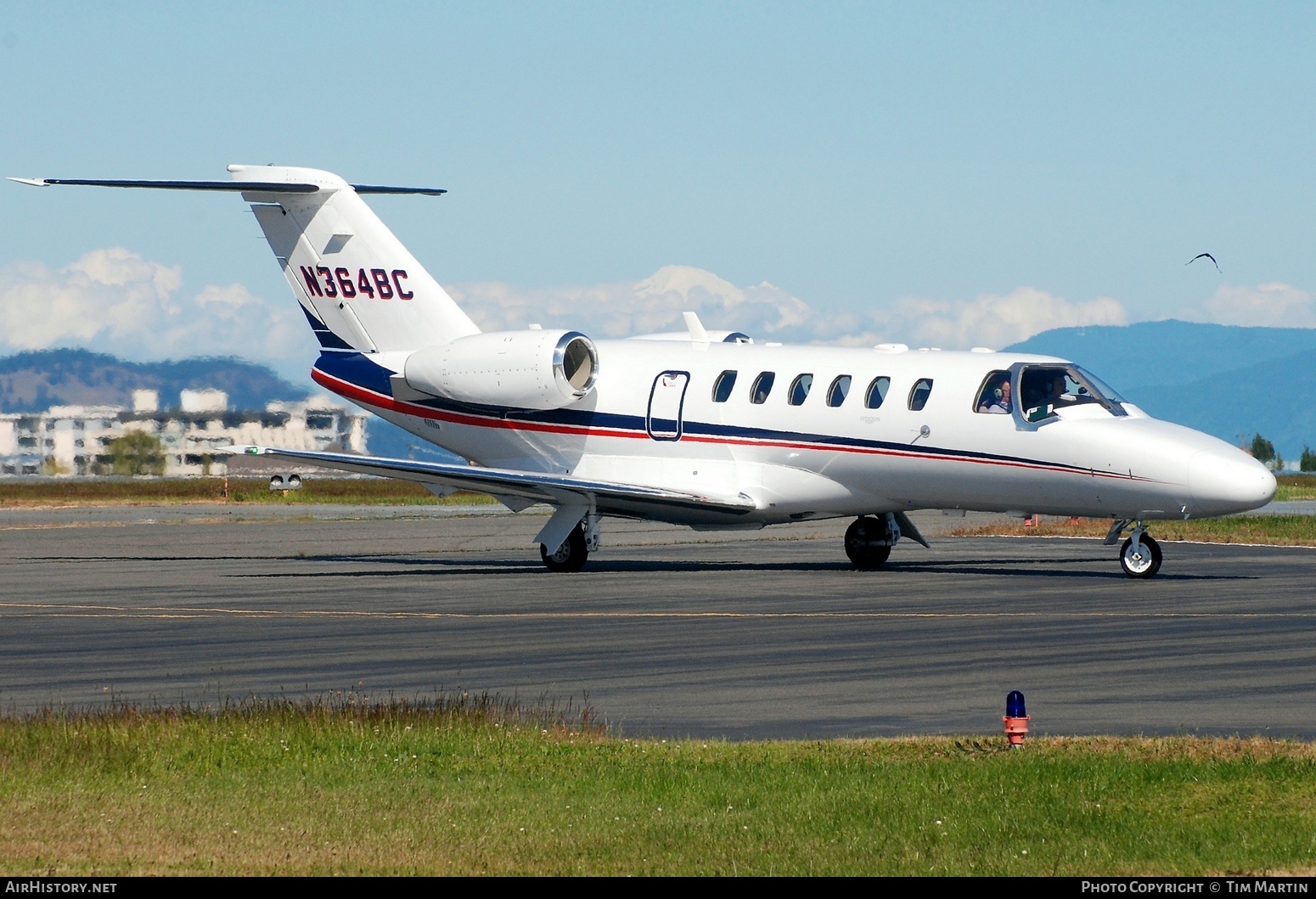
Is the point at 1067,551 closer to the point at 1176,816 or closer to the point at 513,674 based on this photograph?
the point at 513,674

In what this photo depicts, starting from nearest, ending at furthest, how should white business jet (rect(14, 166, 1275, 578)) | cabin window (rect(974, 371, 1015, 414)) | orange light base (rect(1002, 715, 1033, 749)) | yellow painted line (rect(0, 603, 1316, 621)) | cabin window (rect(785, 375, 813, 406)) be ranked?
orange light base (rect(1002, 715, 1033, 749)) → yellow painted line (rect(0, 603, 1316, 621)) → white business jet (rect(14, 166, 1275, 578)) → cabin window (rect(974, 371, 1015, 414)) → cabin window (rect(785, 375, 813, 406))

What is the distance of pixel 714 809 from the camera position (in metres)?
10.1

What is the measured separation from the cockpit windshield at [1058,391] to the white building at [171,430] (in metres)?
26.9

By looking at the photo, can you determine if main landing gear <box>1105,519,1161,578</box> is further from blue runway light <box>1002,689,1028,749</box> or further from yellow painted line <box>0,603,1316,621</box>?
blue runway light <box>1002,689,1028,749</box>

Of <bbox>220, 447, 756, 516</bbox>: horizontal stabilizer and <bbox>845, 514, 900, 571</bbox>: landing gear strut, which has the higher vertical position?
<bbox>220, 447, 756, 516</bbox>: horizontal stabilizer

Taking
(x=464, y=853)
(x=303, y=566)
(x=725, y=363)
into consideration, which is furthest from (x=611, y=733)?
(x=303, y=566)

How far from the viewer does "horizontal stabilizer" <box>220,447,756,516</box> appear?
94.5 ft

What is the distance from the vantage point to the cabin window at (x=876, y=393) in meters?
28.3

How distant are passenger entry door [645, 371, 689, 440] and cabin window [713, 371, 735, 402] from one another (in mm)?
498

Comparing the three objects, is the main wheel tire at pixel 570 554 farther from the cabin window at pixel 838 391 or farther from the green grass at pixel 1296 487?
the green grass at pixel 1296 487

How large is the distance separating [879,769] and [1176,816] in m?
1.88

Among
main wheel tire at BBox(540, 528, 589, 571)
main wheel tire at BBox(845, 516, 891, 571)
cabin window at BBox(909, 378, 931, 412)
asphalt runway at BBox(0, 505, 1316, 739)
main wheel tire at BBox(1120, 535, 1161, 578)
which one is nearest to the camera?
asphalt runway at BBox(0, 505, 1316, 739)

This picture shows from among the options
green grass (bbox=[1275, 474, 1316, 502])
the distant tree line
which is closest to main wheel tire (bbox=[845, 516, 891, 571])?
green grass (bbox=[1275, 474, 1316, 502])
